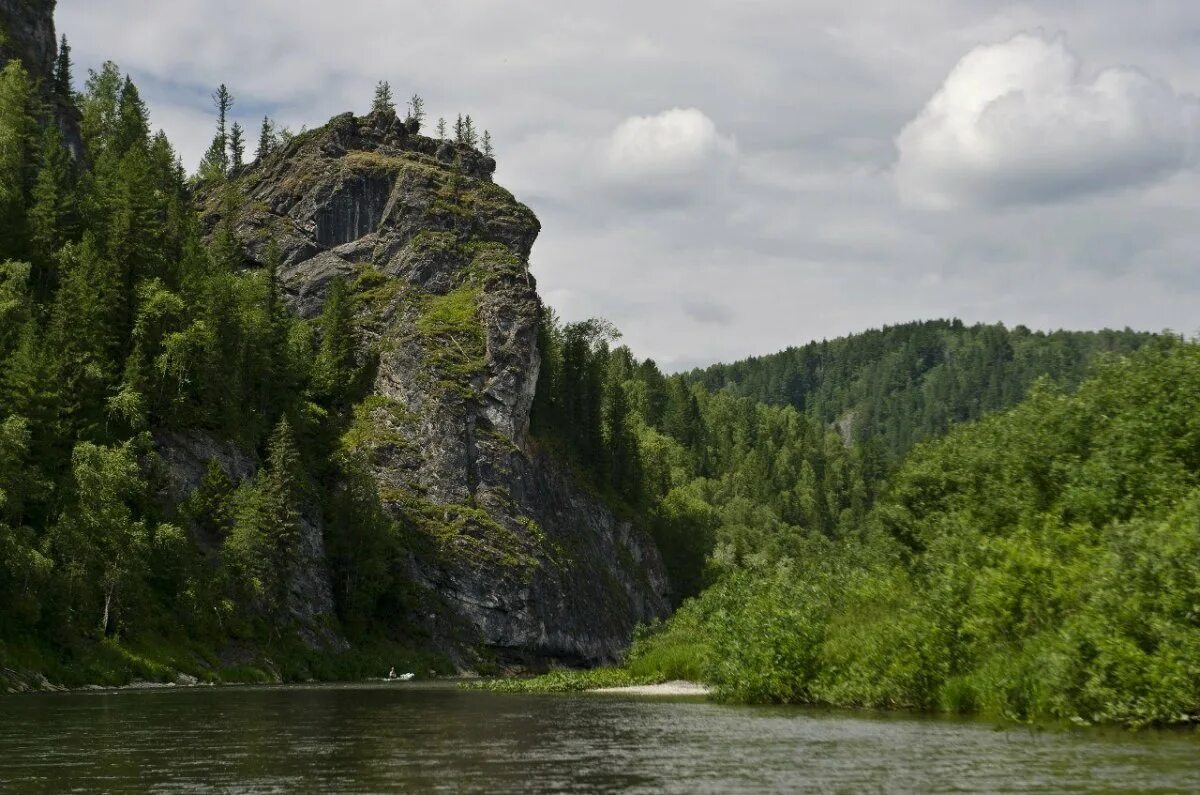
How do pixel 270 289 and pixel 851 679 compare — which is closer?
pixel 851 679

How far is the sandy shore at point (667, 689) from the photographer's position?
66438mm

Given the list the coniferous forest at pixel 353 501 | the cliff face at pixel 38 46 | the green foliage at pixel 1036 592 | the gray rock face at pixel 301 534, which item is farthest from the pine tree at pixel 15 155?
the green foliage at pixel 1036 592

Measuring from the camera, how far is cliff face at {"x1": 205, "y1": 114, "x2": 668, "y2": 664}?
474 ft

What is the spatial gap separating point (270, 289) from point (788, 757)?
139m

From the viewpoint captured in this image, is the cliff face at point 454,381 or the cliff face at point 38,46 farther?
the cliff face at point 38,46

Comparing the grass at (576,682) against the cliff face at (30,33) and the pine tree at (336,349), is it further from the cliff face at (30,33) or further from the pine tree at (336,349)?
the cliff face at (30,33)

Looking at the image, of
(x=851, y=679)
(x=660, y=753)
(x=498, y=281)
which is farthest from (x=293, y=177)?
(x=660, y=753)

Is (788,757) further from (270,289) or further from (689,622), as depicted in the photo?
(270,289)

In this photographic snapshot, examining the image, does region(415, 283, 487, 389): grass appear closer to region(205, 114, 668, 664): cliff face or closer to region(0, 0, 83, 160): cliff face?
region(205, 114, 668, 664): cliff face

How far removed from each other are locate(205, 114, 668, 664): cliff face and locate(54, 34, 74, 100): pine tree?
28.9 m

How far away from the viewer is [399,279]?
573 feet

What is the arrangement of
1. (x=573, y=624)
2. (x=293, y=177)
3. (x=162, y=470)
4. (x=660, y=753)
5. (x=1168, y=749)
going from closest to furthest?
(x=1168, y=749), (x=660, y=753), (x=162, y=470), (x=573, y=624), (x=293, y=177)

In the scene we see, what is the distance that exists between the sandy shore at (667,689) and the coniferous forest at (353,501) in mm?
1944

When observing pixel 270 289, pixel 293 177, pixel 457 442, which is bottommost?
pixel 457 442
